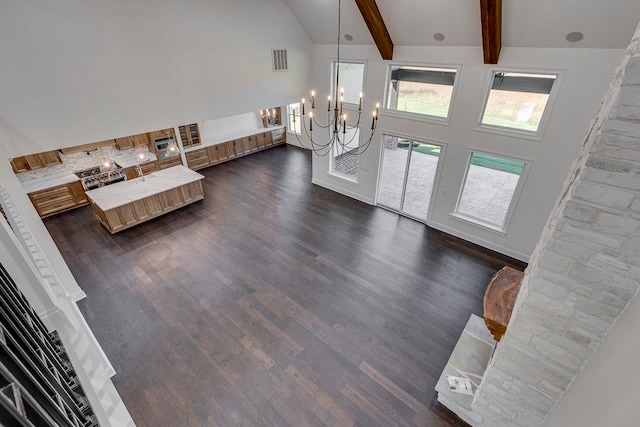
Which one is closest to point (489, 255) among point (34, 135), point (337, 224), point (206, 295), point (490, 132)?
point (490, 132)

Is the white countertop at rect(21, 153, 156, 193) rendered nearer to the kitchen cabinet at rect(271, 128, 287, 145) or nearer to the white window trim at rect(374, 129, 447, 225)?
the kitchen cabinet at rect(271, 128, 287, 145)

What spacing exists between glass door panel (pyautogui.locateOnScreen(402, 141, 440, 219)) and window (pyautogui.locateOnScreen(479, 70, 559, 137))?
122 cm

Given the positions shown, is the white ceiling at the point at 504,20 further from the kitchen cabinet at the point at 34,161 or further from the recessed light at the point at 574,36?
the kitchen cabinet at the point at 34,161

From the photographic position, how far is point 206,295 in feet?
16.6

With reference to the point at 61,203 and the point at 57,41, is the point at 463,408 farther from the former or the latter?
the point at 61,203

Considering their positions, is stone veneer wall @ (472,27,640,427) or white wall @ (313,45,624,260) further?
white wall @ (313,45,624,260)

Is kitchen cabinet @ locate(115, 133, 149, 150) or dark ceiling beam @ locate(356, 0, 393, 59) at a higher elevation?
dark ceiling beam @ locate(356, 0, 393, 59)

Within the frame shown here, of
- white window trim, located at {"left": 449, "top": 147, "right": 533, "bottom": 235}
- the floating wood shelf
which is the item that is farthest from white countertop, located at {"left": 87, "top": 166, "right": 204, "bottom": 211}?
the floating wood shelf

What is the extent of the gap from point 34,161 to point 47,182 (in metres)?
0.54

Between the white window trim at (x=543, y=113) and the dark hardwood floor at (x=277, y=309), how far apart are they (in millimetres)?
2411

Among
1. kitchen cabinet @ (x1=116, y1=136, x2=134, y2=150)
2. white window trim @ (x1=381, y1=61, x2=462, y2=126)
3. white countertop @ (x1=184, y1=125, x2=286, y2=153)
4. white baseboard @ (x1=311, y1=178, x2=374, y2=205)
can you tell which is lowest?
white baseboard @ (x1=311, y1=178, x2=374, y2=205)

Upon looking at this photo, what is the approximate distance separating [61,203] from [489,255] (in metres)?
10.3

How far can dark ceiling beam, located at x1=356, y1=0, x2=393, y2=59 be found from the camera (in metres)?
4.98

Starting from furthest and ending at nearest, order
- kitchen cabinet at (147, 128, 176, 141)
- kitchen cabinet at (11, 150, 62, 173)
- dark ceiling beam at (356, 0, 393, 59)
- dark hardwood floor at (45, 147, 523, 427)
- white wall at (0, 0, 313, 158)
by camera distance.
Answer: kitchen cabinet at (147, 128, 176, 141) → kitchen cabinet at (11, 150, 62, 173) → dark ceiling beam at (356, 0, 393, 59) → dark hardwood floor at (45, 147, 523, 427) → white wall at (0, 0, 313, 158)
